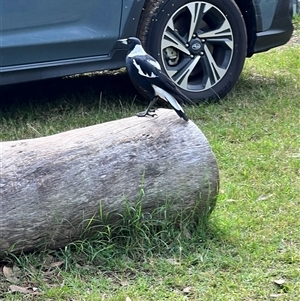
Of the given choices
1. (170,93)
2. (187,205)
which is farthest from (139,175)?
(170,93)

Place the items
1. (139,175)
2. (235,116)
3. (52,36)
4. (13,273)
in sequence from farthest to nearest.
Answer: (235,116)
(52,36)
(139,175)
(13,273)

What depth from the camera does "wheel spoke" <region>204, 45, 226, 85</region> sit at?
17.4 ft

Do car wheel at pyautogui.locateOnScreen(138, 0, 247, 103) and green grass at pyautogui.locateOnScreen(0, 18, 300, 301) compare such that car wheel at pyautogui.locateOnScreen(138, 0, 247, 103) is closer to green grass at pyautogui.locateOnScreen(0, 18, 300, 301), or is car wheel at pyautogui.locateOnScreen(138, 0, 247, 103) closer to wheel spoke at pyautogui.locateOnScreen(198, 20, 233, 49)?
wheel spoke at pyautogui.locateOnScreen(198, 20, 233, 49)

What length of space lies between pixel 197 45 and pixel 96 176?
2.38m

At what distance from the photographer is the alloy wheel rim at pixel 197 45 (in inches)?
206

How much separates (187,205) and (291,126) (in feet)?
5.90

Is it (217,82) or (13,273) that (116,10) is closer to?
(217,82)

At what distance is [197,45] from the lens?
17.2 ft

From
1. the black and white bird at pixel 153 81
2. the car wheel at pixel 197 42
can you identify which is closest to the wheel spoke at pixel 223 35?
the car wheel at pixel 197 42

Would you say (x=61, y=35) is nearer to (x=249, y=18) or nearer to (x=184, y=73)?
(x=184, y=73)

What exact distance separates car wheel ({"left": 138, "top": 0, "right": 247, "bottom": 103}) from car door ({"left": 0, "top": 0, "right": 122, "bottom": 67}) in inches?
14.0

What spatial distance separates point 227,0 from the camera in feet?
17.5

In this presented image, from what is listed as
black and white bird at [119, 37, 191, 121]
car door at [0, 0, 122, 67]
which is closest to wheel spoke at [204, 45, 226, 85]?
car door at [0, 0, 122, 67]

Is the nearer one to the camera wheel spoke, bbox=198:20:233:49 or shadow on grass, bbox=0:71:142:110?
wheel spoke, bbox=198:20:233:49
